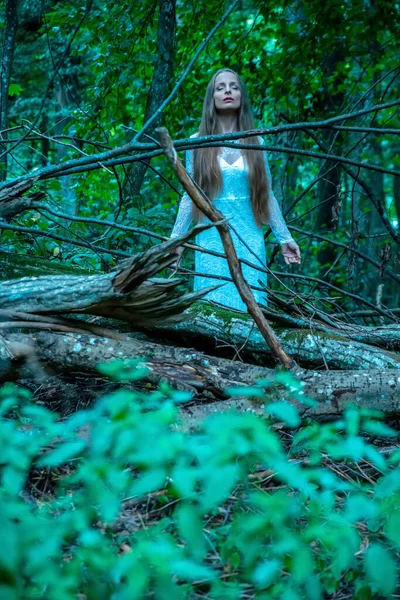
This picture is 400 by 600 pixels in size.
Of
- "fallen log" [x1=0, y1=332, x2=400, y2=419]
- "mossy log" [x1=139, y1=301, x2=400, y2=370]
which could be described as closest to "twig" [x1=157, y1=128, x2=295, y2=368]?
"fallen log" [x1=0, y1=332, x2=400, y2=419]

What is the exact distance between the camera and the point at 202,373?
9.09 feet

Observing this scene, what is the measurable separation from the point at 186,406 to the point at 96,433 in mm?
1065

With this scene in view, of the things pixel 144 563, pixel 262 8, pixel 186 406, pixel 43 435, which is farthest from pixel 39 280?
pixel 262 8

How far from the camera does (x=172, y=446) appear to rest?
160cm

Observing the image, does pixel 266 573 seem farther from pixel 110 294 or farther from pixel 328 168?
pixel 328 168

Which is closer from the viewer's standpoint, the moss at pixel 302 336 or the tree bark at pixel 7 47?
the moss at pixel 302 336

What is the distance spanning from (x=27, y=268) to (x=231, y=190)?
1.56 meters

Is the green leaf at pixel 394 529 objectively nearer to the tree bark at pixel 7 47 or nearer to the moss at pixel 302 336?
the moss at pixel 302 336

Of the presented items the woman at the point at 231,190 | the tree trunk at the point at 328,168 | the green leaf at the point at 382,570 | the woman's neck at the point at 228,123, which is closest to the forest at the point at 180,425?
the green leaf at the point at 382,570

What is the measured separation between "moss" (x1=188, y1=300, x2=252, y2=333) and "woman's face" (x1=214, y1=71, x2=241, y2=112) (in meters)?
1.79

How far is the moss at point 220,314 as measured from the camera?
3.40m

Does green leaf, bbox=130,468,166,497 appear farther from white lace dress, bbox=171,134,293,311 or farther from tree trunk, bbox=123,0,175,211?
tree trunk, bbox=123,0,175,211

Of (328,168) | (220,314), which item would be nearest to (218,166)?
(220,314)

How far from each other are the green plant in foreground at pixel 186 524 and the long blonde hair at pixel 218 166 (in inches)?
105
